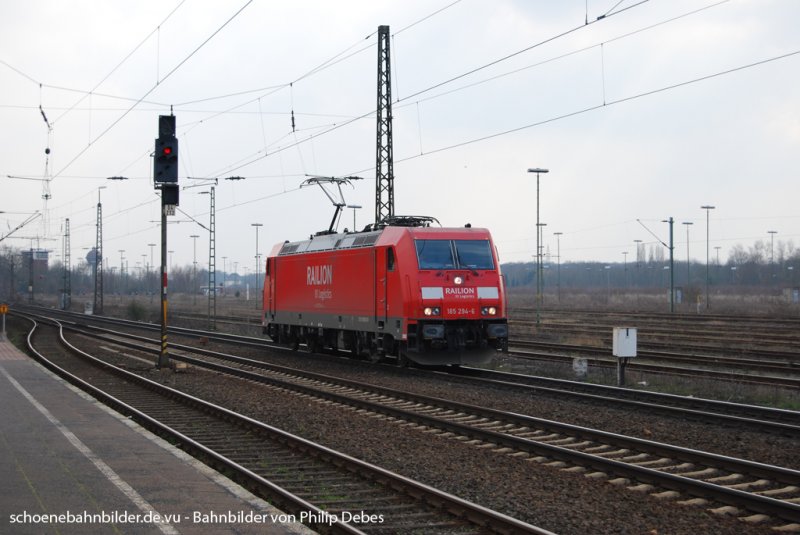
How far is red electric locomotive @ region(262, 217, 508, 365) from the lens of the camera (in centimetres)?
1995

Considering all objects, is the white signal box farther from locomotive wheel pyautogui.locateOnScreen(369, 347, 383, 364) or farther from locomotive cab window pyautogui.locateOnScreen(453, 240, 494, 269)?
locomotive wheel pyautogui.locateOnScreen(369, 347, 383, 364)

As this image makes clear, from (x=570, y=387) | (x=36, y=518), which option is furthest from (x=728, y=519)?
(x=570, y=387)

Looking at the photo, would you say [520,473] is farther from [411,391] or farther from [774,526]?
[411,391]

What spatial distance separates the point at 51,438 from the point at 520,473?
630 centimetres

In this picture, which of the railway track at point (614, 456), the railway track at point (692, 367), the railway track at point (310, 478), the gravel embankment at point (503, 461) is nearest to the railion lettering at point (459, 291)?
the gravel embankment at point (503, 461)

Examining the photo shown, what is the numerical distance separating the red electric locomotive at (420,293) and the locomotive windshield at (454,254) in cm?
2

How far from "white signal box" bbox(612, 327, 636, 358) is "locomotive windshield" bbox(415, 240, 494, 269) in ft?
13.7

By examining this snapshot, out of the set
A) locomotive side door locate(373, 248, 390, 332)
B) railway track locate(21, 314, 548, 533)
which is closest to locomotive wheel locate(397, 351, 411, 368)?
locomotive side door locate(373, 248, 390, 332)

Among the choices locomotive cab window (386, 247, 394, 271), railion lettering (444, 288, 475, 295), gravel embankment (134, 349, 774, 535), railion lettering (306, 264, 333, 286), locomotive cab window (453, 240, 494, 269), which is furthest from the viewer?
railion lettering (306, 264, 333, 286)

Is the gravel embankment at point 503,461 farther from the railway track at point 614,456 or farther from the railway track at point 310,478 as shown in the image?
the railway track at point 310,478

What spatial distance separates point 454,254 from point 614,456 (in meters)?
10.5

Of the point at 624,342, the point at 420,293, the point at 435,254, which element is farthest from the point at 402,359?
the point at 624,342

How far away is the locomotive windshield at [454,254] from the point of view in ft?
66.6

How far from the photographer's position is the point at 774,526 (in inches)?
298
